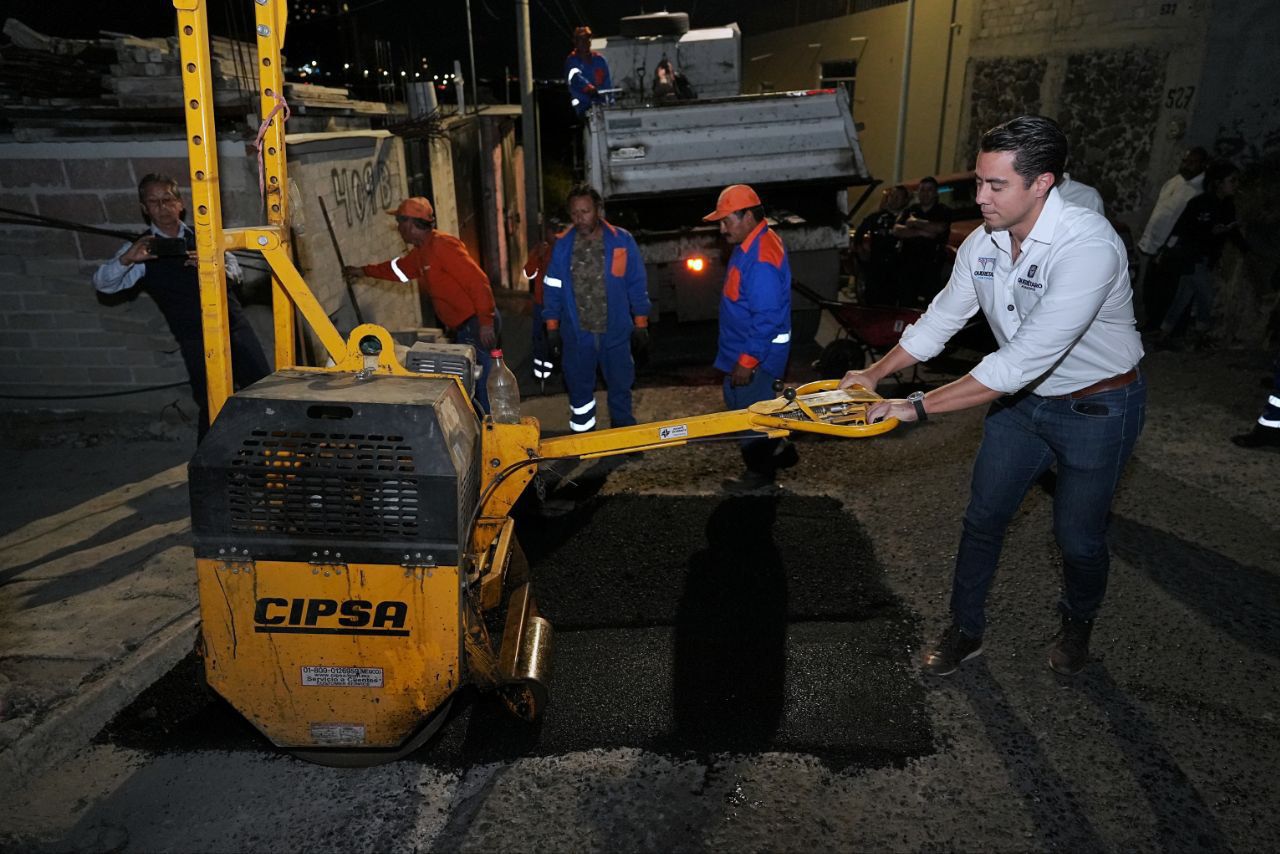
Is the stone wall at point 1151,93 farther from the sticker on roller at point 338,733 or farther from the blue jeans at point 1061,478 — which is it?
the sticker on roller at point 338,733

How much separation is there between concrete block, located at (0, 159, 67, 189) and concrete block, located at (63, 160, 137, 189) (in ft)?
0.20

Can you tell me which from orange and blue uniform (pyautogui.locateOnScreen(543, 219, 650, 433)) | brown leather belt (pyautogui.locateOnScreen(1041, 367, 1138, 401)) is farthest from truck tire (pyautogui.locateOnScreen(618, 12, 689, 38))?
brown leather belt (pyautogui.locateOnScreen(1041, 367, 1138, 401))

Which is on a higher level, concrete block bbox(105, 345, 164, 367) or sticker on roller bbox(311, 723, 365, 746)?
concrete block bbox(105, 345, 164, 367)

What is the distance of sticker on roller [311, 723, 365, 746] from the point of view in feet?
8.87

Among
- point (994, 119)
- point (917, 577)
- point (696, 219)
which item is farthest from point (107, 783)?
point (994, 119)

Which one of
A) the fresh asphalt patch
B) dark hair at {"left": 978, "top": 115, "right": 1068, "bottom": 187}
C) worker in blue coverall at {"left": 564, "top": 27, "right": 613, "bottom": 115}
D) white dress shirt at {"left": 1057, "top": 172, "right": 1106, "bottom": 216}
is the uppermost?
worker in blue coverall at {"left": 564, "top": 27, "right": 613, "bottom": 115}

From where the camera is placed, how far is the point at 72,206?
5.66m

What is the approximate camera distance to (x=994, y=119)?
1492 cm

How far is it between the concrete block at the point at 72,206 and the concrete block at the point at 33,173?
8cm

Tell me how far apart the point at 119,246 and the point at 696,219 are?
5.17 metres

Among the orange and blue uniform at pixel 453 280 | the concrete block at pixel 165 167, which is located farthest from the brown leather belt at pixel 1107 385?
the concrete block at pixel 165 167

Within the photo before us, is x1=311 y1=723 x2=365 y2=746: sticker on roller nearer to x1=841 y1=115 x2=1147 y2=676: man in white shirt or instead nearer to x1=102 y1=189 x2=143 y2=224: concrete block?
x1=841 y1=115 x2=1147 y2=676: man in white shirt

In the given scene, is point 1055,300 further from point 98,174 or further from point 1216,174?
point 1216,174

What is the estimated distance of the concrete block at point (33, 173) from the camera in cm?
561
